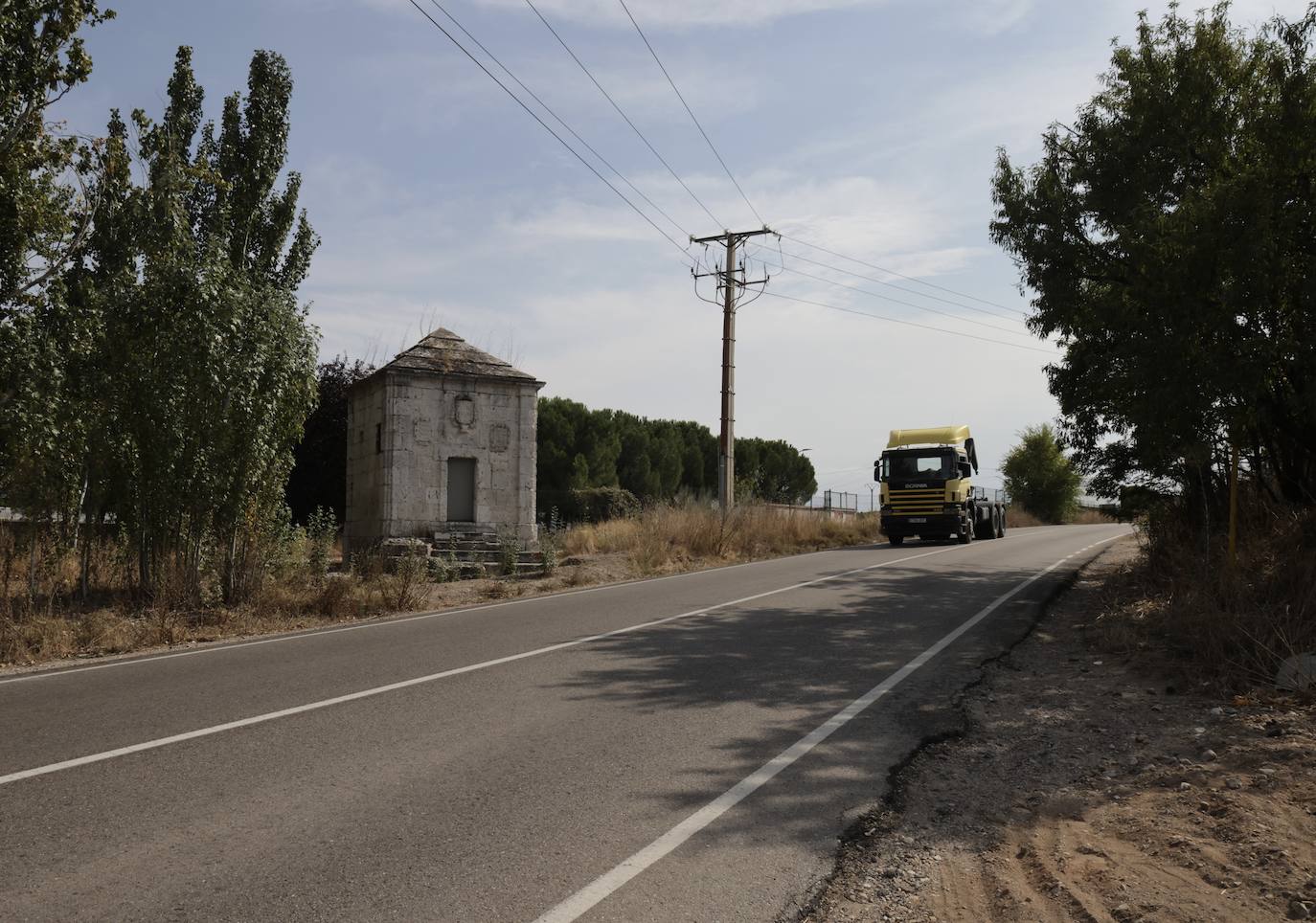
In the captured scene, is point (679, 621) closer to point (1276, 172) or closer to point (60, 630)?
point (60, 630)

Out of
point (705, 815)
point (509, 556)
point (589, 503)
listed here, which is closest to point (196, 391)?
point (509, 556)

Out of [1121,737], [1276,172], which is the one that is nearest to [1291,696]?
[1121,737]

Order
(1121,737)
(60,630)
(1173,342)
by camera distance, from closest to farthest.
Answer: (1121,737) < (1173,342) < (60,630)

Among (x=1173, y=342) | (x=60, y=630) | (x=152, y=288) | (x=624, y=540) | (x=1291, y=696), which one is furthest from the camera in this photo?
(x=624, y=540)

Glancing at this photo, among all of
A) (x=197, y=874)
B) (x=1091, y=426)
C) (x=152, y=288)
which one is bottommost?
(x=197, y=874)

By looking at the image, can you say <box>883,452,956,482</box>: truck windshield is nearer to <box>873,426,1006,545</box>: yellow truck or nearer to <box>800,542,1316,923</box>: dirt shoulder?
<box>873,426,1006,545</box>: yellow truck

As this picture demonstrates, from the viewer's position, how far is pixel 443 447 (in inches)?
970

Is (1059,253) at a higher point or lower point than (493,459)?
higher

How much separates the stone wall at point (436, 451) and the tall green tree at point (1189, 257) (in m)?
14.5

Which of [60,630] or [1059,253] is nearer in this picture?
[60,630]

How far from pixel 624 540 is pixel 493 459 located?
13.7 feet

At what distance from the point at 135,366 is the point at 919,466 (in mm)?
20876

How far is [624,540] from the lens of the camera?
24.0m

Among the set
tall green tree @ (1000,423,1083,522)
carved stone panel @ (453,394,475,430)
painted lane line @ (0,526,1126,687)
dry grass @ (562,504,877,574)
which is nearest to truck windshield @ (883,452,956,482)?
dry grass @ (562,504,877,574)
